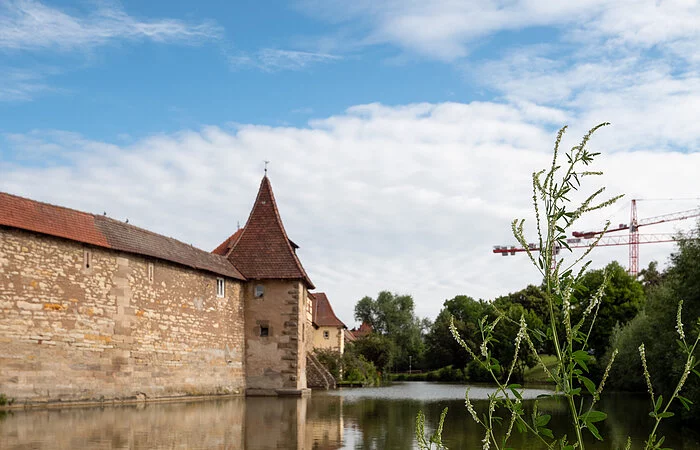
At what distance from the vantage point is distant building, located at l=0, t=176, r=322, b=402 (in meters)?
21.2

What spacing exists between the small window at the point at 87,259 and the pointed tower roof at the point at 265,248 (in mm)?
10778

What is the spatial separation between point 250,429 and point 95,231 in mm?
11537

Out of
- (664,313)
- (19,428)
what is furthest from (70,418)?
(664,313)

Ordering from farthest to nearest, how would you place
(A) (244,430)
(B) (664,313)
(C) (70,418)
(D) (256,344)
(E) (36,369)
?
(D) (256,344) → (B) (664,313) → (E) (36,369) → (C) (70,418) → (A) (244,430)

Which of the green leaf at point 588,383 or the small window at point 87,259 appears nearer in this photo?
the green leaf at point 588,383

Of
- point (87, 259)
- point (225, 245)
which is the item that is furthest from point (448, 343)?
point (87, 259)

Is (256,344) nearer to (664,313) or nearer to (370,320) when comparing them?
(664,313)

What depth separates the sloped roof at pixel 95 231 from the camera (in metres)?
21.9

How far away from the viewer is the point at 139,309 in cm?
2580

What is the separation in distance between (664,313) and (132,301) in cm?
1866

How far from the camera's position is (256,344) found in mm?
33500

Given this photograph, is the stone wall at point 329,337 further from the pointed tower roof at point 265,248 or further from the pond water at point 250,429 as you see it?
the pond water at point 250,429

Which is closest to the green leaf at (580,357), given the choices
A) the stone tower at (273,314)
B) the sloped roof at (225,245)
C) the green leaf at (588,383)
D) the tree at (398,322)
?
the green leaf at (588,383)

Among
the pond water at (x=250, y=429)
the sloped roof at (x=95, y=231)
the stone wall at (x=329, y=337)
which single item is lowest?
the pond water at (x=250, y=429)
